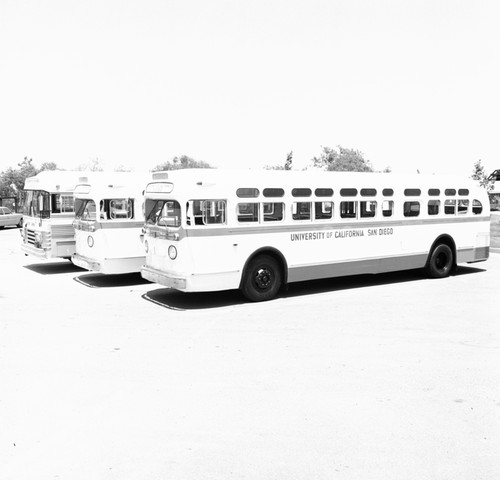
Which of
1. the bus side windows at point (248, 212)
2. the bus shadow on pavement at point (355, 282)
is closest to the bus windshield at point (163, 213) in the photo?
the bus side windows at point (248, 212)

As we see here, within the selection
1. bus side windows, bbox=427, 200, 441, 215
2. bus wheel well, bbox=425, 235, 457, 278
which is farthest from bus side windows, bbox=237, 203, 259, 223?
bus wheel well, bbox=425, 235, 457, 278

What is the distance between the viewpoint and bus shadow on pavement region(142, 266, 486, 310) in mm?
11070

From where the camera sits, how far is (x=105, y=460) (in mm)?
4551

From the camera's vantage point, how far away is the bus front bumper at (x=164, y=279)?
1039cm

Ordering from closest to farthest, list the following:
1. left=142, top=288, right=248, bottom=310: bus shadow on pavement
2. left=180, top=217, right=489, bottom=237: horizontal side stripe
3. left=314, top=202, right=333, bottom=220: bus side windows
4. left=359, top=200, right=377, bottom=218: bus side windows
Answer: left=180, top=217, right=489, bottom=237: horizontal side stripe
left=142, top=288, right=248, bottom=310: bus shadow on pavement
left=314, top=202, right=333, bottom=220: bus side windows
left=359, top=200, right=377, bottom=218: bus side windows

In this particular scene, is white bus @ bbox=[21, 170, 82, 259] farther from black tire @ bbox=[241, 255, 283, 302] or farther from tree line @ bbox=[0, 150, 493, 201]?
tree line @ bbox=[0, 150, 493, 201]

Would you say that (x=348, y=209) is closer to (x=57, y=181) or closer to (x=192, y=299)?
(x=192, y=299)

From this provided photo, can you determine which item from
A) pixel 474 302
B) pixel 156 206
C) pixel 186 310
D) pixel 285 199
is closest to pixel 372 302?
pixel 474 302

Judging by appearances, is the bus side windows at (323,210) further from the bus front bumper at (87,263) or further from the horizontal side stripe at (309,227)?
the bus front bumper at (87,263)

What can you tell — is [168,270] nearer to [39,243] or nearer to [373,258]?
[373,258]

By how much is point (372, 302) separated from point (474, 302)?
1.89m

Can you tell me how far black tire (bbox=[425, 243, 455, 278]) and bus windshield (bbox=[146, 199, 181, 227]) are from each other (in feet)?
21.6

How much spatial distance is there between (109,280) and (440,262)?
8.02m

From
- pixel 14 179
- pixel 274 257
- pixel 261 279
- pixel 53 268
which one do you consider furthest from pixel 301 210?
pixel 14 179
